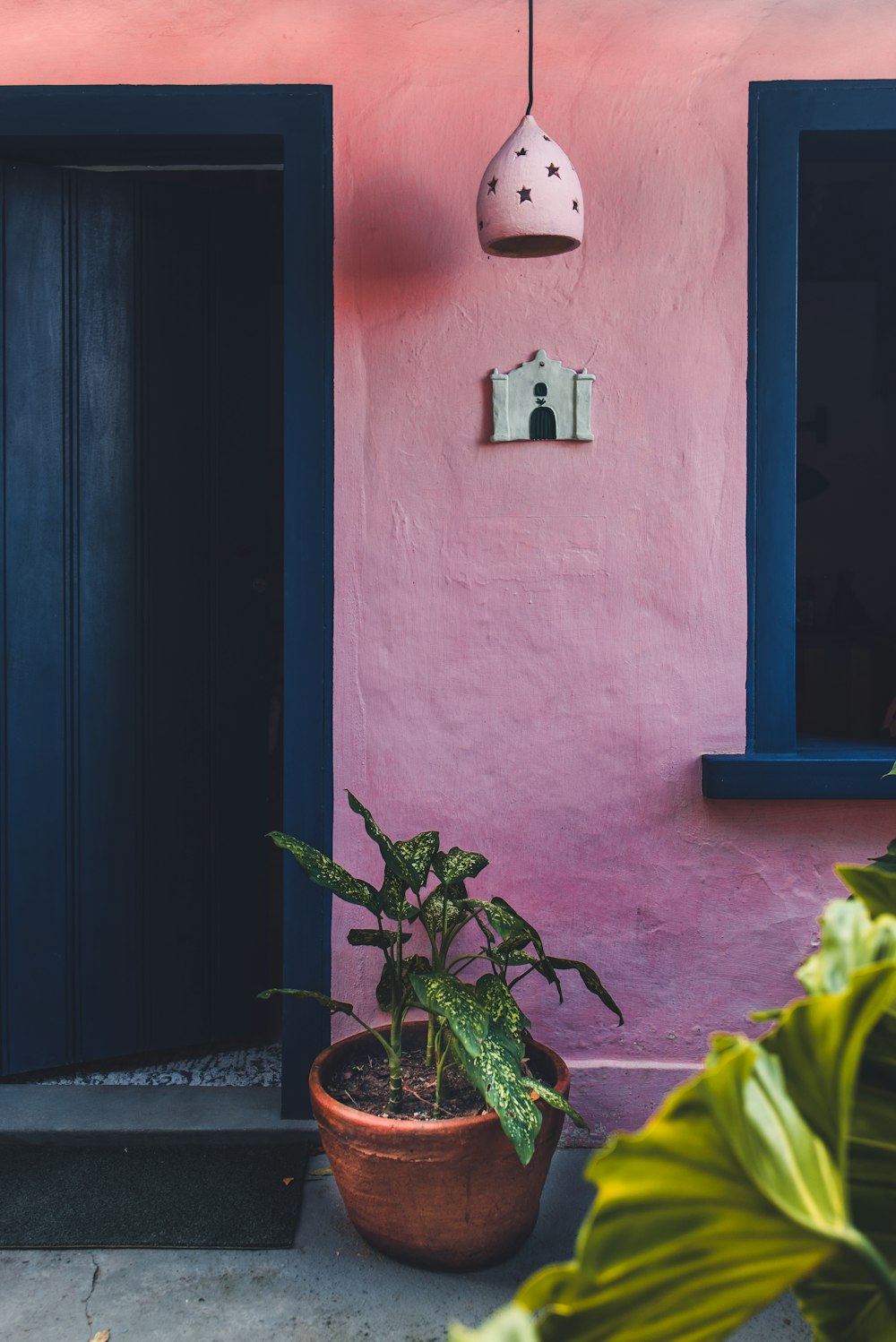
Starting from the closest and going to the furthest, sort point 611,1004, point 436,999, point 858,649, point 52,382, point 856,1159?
point 856,1159, point 436,999, point 611,1004, point 52,382, point 858,649

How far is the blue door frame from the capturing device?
2.44 m

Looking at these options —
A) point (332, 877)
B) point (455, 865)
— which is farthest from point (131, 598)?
point (455, 865)

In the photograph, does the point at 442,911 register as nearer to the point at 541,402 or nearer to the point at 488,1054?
the point at 488,1054

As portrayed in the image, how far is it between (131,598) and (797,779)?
179cm

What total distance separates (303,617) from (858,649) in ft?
6.55

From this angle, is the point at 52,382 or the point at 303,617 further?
the point at 52,382

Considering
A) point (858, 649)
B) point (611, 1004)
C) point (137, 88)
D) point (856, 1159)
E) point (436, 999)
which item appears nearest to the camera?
point (856, 1159)

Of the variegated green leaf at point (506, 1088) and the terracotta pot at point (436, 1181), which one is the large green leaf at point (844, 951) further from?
the terracotta pot at point (436, 1181)

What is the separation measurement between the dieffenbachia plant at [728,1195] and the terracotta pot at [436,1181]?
1.36 metres

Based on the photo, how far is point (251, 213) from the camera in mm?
2814

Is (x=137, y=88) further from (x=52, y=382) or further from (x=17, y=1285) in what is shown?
(x=17, y=1285)

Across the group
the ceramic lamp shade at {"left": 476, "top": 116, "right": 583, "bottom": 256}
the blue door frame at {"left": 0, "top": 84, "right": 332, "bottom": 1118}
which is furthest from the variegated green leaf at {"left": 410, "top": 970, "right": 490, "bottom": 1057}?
the ceramic lamp shade at {"left": 476, "top": 116, "right": 583, "bottom": 256}

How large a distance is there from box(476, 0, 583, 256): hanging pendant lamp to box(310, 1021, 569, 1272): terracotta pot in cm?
179

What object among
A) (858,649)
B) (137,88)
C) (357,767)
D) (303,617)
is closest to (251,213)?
(137,88)
